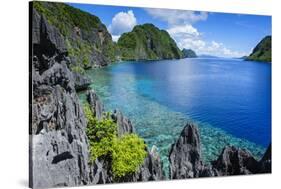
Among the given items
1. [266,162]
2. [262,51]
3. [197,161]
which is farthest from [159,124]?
[262,51]

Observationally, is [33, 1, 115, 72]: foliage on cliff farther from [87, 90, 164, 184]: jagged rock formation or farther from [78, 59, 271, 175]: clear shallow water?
[87, 90, 164, 184]: jagged rock formation

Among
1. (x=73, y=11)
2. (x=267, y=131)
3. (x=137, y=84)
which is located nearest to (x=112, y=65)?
(x=137, y=84)

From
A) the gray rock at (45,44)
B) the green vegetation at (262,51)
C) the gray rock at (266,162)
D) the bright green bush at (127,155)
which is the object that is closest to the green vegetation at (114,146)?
the bright green bush at (127,155)

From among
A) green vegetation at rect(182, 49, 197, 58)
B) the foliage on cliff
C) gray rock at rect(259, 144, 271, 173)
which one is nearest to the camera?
the foliage on cliff

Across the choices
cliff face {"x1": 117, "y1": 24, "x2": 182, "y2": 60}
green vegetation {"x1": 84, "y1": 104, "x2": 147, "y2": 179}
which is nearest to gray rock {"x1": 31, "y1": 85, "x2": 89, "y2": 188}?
green vegetation {"x1": 84, "y1": 104, "x2": 147, "y2": 179}

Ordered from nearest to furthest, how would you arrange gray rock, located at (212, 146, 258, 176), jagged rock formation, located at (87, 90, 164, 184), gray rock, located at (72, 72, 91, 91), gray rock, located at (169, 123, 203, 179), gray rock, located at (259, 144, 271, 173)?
gray rock, located at (72, 72, 91, 91) → jagged rock formation, located at (87, 90, 164, 184) → gray rock, located at (169, 123, 203, 179) → gray rock, located at (212, 146, 258, 176) → gray rock, located at (259, 144, 271, 173)

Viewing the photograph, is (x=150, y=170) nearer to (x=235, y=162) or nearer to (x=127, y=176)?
(x=127, y=176)

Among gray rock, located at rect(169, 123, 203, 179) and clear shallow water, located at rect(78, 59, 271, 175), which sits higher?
clear shallow water, located at rect(78, 59, 271, 175)

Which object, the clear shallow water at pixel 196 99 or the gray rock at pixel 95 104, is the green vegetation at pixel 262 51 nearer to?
the clear shallow water at pixel 196 99

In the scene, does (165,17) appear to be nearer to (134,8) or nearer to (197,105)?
(134,8)
